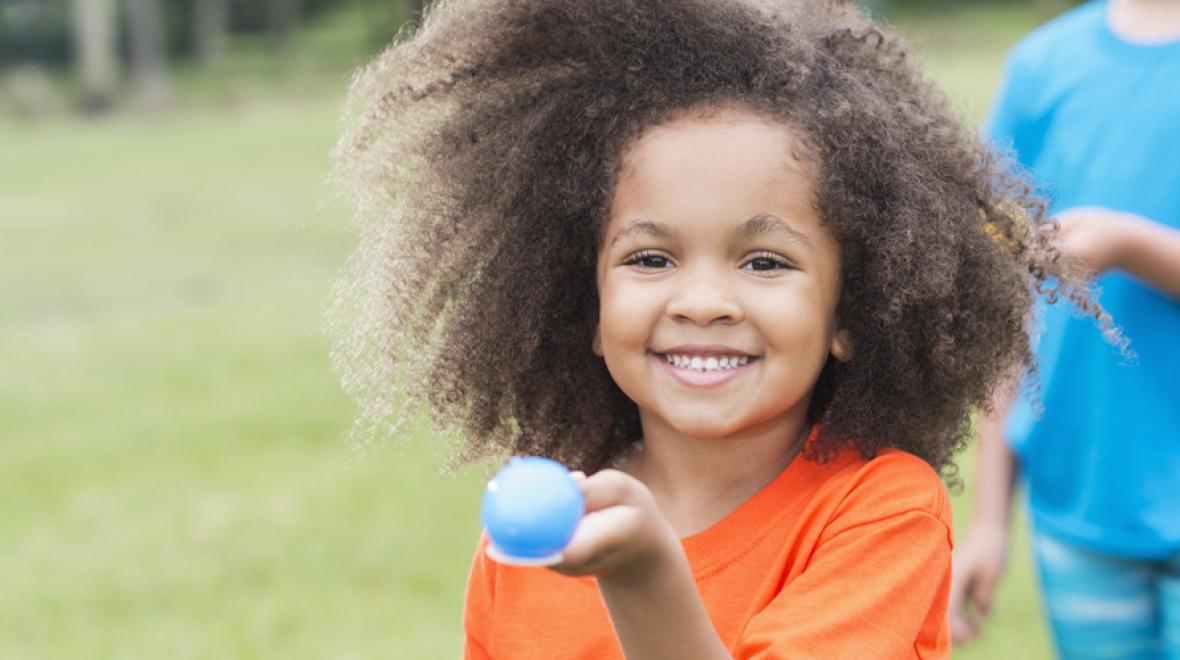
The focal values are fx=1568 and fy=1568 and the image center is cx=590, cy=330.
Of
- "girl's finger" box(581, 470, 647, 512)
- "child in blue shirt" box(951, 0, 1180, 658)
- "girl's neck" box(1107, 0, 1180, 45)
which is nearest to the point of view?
"girl's finger" box(581, 470, 647, 512)

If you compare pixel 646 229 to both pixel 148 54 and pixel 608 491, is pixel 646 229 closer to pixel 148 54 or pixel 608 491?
pixel 608 491

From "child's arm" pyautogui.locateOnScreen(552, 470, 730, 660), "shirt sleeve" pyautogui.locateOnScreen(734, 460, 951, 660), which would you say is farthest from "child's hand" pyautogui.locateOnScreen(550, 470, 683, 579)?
"shirt sleeve" pyautogui.locateOnScreen(734, 460, 951, 660)

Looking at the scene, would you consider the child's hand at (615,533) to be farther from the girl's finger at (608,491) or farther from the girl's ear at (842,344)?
the girl's ear at (842,344)

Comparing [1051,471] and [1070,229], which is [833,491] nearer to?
[1070,229]

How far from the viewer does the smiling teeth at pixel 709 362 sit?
2119 millimetres

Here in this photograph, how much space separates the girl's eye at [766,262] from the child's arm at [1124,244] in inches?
27.6

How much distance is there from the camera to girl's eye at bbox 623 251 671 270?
7.10 ft

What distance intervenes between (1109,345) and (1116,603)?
513 millimetres

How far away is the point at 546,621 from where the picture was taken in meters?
2.21

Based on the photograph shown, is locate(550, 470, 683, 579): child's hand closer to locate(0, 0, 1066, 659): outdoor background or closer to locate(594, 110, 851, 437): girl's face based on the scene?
locate(594, 110, 851, 437): girl's face

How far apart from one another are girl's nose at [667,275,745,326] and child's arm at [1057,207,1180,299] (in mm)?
803

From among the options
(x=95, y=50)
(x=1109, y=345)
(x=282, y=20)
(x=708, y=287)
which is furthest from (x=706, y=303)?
(x=282, y=20)

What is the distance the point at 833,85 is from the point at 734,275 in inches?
13.9

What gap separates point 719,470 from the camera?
2299mm
